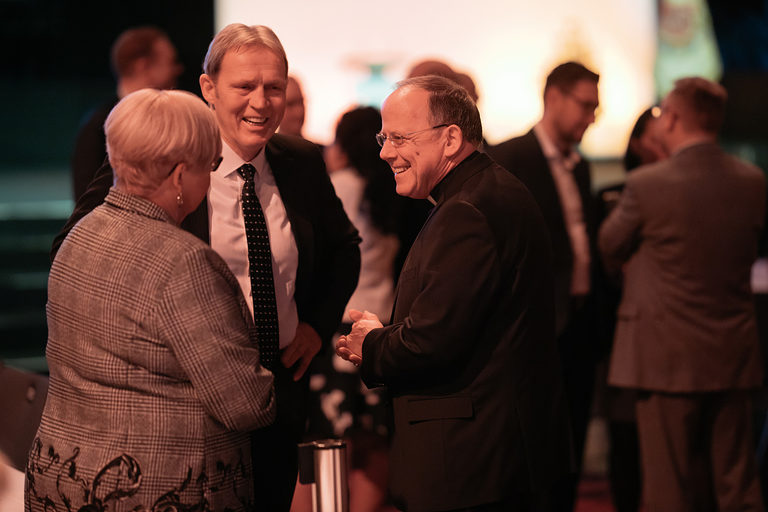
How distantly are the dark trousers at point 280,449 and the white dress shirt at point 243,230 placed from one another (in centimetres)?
12

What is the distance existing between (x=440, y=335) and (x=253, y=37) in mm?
828

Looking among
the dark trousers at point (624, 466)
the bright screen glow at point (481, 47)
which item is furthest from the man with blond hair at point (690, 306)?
the bright screen glow at point (481, 47)

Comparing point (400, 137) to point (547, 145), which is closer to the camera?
point (400, 137)

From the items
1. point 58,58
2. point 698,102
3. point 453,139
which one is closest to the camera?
point 453,139

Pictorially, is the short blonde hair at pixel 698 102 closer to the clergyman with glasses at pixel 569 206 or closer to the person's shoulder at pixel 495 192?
the clergyman with glasses at pixel 569 206

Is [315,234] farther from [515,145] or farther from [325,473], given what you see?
[515,145]

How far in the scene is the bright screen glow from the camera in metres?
6.38

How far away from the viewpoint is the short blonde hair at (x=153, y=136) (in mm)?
1732

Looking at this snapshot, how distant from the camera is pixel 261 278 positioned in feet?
7.32

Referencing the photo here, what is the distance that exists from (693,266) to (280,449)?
1784mm

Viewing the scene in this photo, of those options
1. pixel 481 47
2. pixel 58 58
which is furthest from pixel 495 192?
pixel 58 58

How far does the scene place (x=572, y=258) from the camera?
3633 millimetres

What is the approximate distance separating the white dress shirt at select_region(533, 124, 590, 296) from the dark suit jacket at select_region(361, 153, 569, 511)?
1.64m

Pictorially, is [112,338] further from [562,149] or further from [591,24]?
[591,24]
